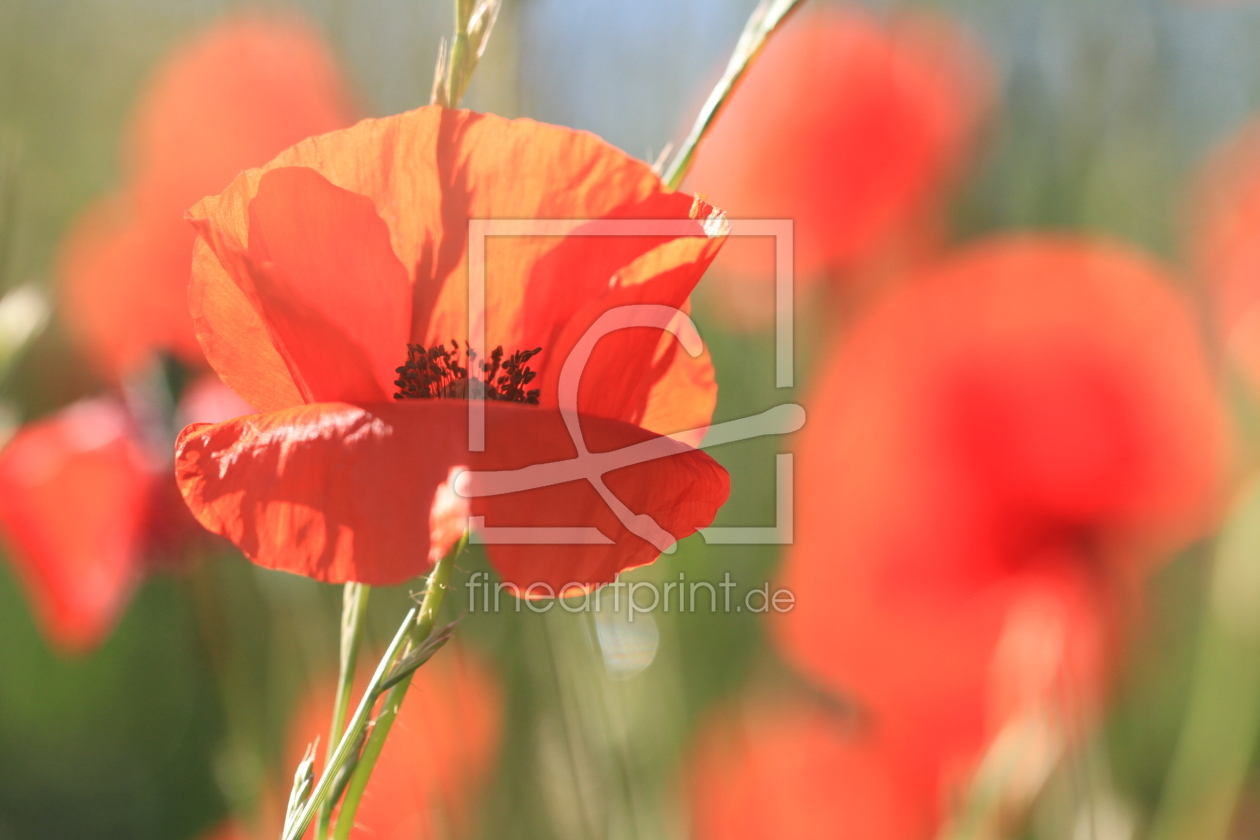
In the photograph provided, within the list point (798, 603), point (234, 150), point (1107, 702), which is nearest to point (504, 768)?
point (798, 603)

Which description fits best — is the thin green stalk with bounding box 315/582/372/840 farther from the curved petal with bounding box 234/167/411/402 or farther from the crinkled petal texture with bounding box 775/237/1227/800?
the crinkled petal texture with bounding box 775/237/1227/800

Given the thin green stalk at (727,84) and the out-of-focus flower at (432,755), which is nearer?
the thin green stalk at (727,84)

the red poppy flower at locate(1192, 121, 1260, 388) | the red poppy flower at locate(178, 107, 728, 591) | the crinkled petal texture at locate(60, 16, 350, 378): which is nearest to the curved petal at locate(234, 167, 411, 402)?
the red poppy flower at locate(178, 107, 728, 591)

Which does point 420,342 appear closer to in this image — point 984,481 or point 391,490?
point 391,490

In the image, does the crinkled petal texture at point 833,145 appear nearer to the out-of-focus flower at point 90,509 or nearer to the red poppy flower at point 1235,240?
the red poppy flower at point 1235,240

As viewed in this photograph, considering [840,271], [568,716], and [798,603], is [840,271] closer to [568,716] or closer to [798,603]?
[798,603]

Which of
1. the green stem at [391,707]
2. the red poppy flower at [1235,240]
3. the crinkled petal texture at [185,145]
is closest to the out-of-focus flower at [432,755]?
the green stem at [391,707]
